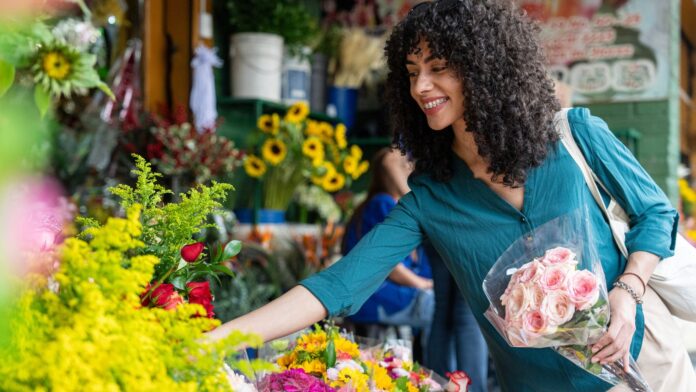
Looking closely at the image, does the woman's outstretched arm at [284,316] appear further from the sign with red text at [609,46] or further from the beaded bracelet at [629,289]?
the sign with red text at [609,46]

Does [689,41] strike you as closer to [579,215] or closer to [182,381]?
[579,215]

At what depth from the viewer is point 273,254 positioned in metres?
4.87

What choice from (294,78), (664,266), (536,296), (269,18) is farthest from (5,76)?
(294,78)

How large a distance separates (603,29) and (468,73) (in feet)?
13.5

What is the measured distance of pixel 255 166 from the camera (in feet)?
16.3

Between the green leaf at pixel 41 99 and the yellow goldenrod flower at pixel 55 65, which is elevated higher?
the yellow goldenrod flower at pixel 55 65

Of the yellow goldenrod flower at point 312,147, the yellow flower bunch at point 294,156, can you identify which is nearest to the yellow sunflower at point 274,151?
the yellow flower bunch at point 294,156

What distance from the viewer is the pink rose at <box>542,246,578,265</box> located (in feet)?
4.50

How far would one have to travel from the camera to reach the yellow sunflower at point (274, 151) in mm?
4918

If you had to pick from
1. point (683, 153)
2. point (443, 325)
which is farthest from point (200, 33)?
point (683, 153)

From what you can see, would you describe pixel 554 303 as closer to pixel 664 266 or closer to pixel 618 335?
pixel 618 335

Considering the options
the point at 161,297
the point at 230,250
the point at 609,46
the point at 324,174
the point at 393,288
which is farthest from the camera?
the point at 609,46

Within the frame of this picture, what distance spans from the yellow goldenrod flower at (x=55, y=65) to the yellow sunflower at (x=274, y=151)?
9.33ft

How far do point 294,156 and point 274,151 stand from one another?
0.48 ft
